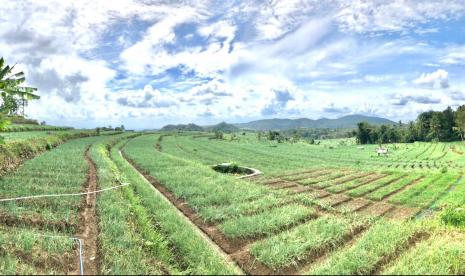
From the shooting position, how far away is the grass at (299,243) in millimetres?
9648

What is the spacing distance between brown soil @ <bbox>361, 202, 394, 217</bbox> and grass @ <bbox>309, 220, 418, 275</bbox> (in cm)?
505

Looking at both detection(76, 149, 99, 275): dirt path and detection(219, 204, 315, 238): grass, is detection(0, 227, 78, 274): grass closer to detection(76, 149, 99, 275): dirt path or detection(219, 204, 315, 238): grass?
detection(76, 149, 99, 275): dirt path

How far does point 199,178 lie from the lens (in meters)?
21.6

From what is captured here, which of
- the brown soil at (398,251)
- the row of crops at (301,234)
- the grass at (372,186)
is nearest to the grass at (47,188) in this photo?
the row of crops at (301,234)

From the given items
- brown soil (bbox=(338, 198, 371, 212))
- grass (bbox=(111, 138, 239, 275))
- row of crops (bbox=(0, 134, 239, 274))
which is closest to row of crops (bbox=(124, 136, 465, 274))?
grass (bbox=(111, 138, 239, 275))

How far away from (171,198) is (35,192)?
6123 millimetres

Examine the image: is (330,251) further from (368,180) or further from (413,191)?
(368,180)

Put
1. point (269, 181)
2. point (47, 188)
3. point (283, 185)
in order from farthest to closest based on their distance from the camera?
point (269, 181) < point (283, 185) < point (47, 188)

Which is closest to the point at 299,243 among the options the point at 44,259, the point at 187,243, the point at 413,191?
the point at 187,243

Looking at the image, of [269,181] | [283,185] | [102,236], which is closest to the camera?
[102,236]

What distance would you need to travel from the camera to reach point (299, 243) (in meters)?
10.5

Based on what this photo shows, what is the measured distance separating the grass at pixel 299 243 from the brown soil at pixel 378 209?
569 centimetres

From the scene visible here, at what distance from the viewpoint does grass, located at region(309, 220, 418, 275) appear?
349 inches

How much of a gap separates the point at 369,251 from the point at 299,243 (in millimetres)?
2008
